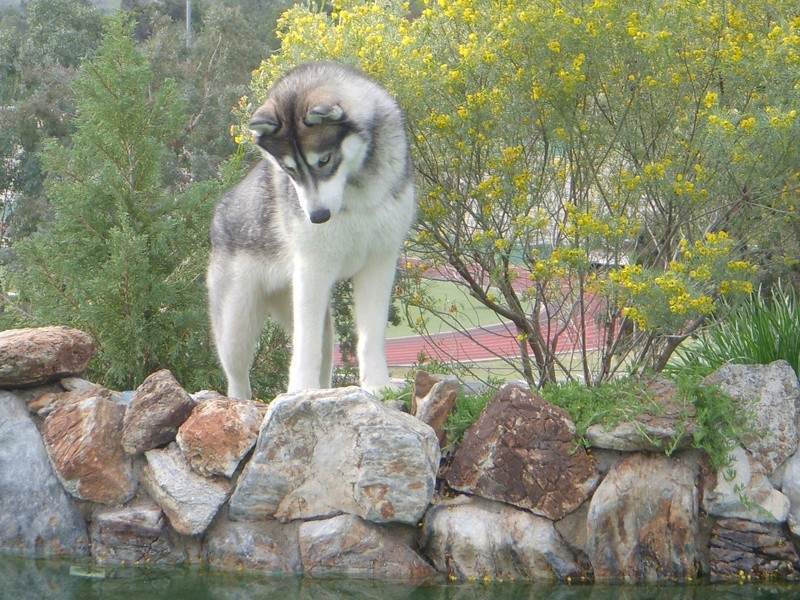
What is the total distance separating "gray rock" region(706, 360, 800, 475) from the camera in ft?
18.4

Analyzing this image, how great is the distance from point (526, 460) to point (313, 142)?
1.96m

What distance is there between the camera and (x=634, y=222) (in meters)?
6.31

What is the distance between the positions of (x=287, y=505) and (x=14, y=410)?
1828mm

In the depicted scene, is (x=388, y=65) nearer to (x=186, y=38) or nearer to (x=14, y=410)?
(x=14, y=410)

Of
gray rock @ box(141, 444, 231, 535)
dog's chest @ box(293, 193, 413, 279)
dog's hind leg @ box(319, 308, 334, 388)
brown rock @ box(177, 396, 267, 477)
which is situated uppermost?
dog's chest @ box(293, 193, 413, 279)

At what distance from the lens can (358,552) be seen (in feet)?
18.3

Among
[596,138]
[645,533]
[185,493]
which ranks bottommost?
[645,533]

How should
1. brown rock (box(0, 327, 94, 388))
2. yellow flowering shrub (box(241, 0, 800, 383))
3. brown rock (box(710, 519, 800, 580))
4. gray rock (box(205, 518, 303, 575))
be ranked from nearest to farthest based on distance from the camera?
brown rock (box(710, 519, 800, 580)), gray rock (box(205, 518, 303, 575)), yellow flowering shrub (box(241, 0, 800, 383)), brown rock (box(0, 327, 94, 388))

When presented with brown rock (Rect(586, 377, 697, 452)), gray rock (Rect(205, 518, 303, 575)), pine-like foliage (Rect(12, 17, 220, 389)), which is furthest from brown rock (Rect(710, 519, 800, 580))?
pine-like foliage (Rect(12, 17, 220, 389))

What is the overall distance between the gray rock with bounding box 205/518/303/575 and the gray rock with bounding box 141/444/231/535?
0.11 metres

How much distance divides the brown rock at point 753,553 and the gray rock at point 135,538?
9.35 feet

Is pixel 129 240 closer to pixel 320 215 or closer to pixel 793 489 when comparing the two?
pixel 320 215

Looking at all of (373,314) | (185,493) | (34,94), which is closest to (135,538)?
(185,493)

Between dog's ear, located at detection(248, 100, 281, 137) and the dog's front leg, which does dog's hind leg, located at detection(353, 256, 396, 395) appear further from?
dog's ear, located at detection(248, 100, 281, 137)
